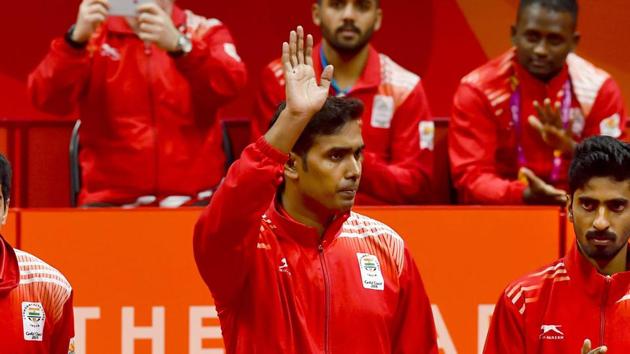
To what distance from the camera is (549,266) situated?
17.4ft

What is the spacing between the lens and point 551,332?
5.15 metres

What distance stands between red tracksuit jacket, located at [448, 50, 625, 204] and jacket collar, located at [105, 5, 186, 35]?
152 centimetres

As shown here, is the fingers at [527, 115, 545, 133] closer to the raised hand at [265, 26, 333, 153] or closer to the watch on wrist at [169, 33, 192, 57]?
the watch on wrist at [169, 33, 192, 57]

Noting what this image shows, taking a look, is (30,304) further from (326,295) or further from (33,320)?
(326,295)

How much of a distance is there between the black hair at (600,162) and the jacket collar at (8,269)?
206cm

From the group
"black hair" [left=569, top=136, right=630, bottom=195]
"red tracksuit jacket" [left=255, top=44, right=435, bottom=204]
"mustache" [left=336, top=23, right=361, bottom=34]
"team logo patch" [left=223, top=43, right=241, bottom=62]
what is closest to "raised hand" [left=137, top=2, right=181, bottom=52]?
"team logo patch" [left=223, top=43, right=241, bottom=62]

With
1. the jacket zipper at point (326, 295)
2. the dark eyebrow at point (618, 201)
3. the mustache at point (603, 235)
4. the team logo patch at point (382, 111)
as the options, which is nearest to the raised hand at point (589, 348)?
the mustache at point (603, 235)

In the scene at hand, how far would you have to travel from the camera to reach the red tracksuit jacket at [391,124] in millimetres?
7246

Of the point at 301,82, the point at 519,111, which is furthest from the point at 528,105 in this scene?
the point at 301,82

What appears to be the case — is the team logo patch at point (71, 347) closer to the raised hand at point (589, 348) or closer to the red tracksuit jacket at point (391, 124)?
the raised hand at point (589, 348)

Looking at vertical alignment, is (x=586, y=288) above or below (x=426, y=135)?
below

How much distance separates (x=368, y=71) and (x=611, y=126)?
1297 millimetres

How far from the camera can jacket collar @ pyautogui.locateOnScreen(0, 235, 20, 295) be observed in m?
5.21

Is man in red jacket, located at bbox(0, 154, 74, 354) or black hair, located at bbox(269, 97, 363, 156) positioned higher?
black hair, located at bbox(269, 97, 363, 156)
